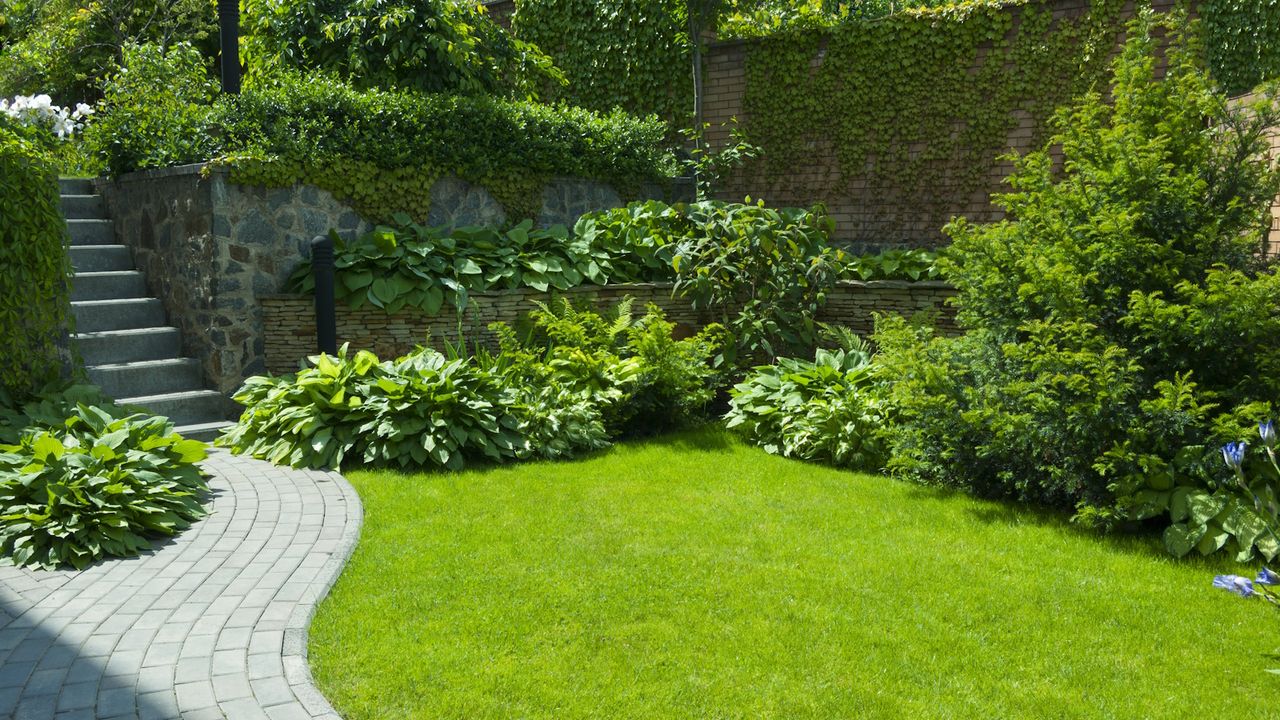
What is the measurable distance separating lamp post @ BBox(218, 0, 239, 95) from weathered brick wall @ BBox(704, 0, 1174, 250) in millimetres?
4727

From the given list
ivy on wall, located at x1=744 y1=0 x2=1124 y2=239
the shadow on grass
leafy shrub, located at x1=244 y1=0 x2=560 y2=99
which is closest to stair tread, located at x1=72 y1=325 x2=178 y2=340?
leafy shrub, located at x1=244 y1=0 x2=560 y2=99

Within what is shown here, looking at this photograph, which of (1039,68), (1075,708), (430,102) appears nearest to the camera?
(1075,708)

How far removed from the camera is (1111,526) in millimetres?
4527

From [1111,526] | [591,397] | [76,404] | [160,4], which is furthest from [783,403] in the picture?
[160,4]

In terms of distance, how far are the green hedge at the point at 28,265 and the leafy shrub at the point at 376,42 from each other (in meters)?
3.50

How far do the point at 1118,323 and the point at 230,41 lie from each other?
23.6 ft

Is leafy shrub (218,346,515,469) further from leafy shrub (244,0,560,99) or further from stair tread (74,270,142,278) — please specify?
leafy shrub (244,0,560,99)

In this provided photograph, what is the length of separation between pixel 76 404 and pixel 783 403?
4267 millimetres

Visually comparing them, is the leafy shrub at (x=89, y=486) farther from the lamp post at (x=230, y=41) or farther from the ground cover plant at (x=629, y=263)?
the lamp post at (x=230, y=41)

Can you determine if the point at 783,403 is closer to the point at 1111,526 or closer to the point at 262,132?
the point at 1111,526

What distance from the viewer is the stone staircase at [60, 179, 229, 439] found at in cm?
679

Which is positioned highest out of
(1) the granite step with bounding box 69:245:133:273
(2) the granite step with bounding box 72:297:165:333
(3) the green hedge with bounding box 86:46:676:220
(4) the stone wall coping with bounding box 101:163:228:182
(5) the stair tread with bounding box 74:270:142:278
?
(3) the green hedge with bounding box 86:46:676:220

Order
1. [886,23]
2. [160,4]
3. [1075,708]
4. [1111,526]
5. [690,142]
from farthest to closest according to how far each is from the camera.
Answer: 1. [160,4]
2. [690,142]
3. [886,23]
4. [1111,526]
5. [1075,708]

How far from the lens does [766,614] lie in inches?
145
